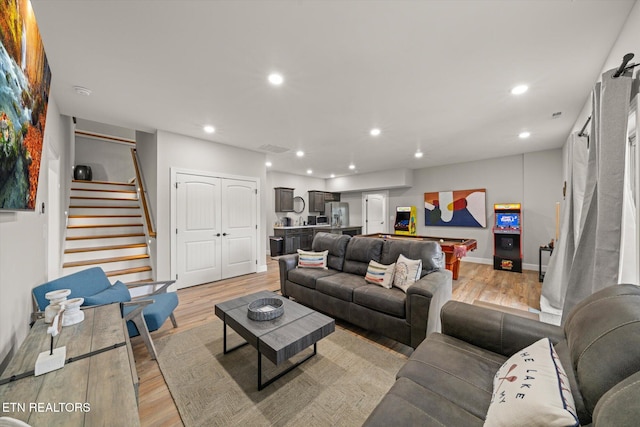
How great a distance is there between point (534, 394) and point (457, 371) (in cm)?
52

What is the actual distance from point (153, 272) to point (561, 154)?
8.19 metres

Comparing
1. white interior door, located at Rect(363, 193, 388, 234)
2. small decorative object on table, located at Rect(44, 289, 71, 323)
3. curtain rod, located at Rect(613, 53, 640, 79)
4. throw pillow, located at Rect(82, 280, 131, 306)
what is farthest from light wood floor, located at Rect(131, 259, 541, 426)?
white interior door, located at Rect(363, 193, 388, 234)

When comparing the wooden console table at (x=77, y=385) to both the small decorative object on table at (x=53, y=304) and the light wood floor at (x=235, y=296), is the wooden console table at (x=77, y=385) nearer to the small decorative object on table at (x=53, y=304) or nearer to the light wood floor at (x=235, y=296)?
the small decorative object on table at (x=53, y=304)

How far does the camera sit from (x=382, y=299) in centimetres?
245

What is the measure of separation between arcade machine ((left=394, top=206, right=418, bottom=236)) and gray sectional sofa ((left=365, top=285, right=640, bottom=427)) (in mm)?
5607

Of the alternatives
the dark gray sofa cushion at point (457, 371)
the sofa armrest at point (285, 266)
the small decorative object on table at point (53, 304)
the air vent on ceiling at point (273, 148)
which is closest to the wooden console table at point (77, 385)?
the small decorative object on table at point (53, 304)

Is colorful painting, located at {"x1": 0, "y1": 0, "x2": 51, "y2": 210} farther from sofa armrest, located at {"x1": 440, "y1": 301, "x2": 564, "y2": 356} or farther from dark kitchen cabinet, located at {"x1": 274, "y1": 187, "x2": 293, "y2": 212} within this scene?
dark kitchen cabinet, located at {"x1": 274, "y1": 187, "x2": 293, "y2": 212}

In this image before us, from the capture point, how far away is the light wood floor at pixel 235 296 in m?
1.72

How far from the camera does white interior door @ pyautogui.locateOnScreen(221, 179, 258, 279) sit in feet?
15.3

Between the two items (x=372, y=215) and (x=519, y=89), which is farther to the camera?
(x=372, y=215)

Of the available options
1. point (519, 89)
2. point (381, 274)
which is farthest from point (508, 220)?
point (381, 274)

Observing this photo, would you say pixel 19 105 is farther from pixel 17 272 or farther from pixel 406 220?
pixel 406 220

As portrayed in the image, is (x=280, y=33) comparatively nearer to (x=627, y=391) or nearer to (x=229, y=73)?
(x=229, y=73)

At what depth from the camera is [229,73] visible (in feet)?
7.55
